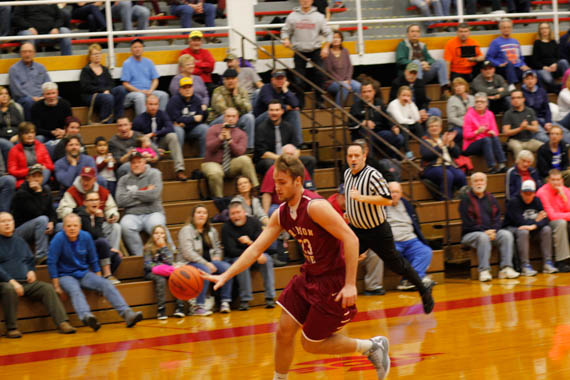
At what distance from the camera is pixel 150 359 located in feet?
24.6

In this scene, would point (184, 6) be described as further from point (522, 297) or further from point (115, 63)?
point (522, 297)

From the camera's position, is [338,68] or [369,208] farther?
[338,68]

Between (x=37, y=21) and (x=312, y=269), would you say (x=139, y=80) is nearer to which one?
(x=37, y=21)

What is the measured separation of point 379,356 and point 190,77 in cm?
729

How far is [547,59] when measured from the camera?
50.3 feet

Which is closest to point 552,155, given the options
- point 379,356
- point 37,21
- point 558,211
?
point 558,211

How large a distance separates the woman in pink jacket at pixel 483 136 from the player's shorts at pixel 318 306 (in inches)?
316

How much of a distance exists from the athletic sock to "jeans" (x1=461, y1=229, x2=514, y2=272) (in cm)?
585

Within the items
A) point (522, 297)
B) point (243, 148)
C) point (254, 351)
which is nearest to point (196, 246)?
point (243, 148)

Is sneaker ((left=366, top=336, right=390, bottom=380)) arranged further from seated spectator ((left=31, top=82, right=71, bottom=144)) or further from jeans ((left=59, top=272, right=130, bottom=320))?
seated spectator ((left=31, top=82, right=71, bottom=144))

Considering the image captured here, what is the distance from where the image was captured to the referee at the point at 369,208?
834 cm

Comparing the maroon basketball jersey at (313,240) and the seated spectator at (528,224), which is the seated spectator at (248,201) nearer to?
the seated spectator at (528,224)

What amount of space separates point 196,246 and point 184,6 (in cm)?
537

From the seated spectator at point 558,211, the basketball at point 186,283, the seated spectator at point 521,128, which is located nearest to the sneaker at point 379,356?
the basketball at point 186,283
